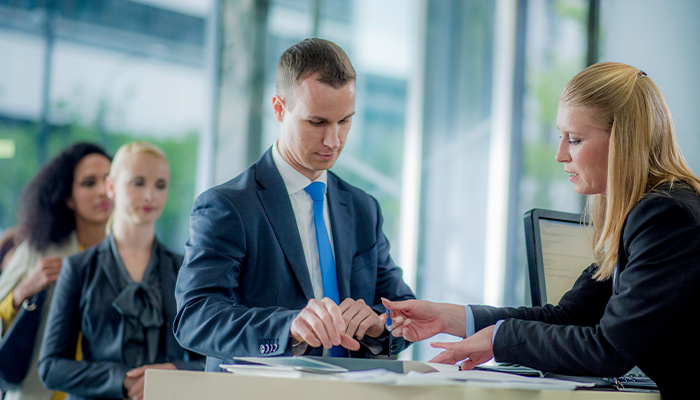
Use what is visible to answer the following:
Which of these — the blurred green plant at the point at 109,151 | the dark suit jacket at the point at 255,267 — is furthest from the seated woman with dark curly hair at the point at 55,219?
the dark suit jacket at the point at 255,267

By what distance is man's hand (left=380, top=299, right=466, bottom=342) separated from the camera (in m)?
1.53

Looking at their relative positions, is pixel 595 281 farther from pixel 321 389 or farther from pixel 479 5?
pixel 479 5

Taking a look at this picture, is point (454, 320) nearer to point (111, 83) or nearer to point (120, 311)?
point (120, 311)

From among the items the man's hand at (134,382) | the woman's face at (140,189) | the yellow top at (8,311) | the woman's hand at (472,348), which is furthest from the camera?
the yellow top at (8,311)

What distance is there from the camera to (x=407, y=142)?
4.84 meters

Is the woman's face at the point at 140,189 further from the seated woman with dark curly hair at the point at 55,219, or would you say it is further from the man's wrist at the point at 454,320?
the man's wrist at the point at 454,320

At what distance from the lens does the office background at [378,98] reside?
4.03 meters

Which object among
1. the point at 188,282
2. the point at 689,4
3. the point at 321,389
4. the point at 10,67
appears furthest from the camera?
the point at 10,67

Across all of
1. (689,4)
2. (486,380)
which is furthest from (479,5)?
(486,380)

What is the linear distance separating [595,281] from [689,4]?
1950 mm

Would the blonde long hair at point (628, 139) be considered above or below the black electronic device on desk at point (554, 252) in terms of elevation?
above

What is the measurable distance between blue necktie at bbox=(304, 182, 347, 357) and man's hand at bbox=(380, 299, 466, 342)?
Answer: 18cm

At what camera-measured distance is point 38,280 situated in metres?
2.75

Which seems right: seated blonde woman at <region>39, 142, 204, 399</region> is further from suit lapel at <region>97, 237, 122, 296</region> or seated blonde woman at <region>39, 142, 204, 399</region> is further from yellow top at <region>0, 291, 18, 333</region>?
yellow top at <region>0, 291, 18, 333</region>
